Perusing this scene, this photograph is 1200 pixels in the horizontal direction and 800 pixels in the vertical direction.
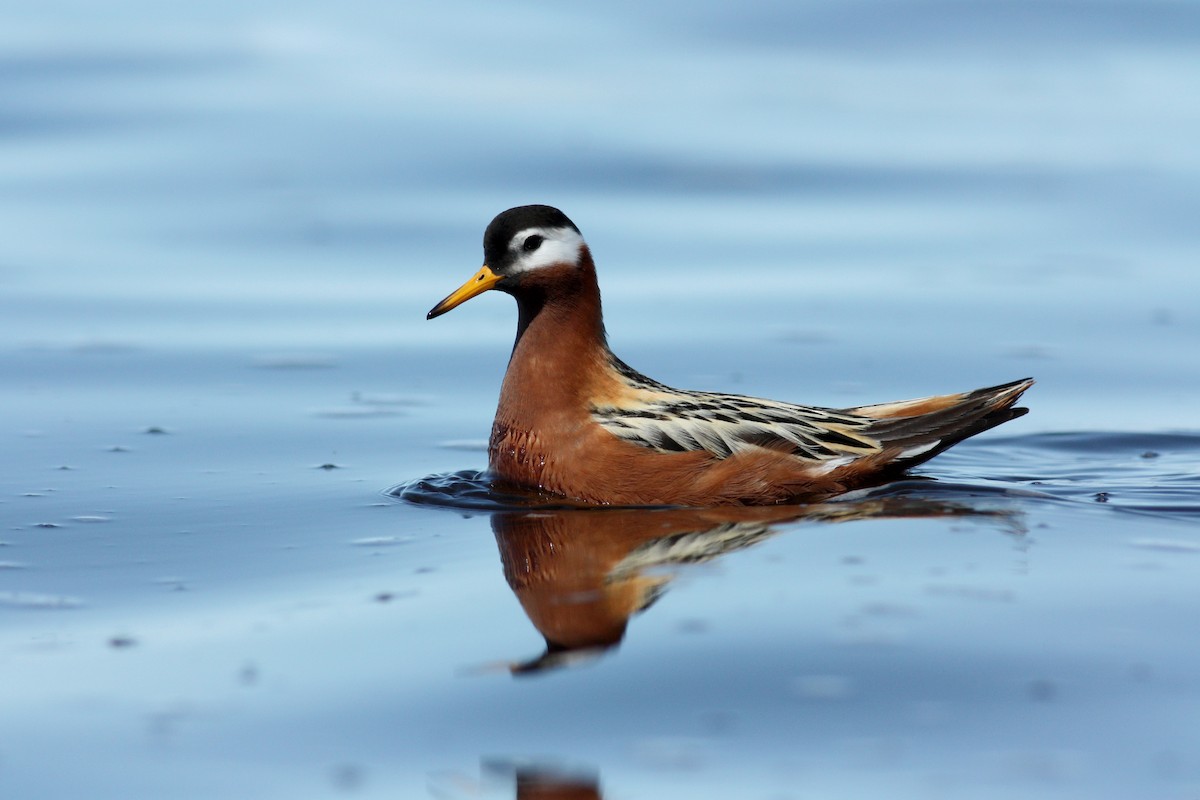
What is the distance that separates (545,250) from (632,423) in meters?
1.04

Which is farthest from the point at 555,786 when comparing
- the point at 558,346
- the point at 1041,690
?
the point at 558,346

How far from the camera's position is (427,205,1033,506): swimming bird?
328 inches

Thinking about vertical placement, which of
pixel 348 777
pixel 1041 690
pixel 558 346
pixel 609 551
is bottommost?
pixel 348 777

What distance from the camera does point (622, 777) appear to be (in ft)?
16.3

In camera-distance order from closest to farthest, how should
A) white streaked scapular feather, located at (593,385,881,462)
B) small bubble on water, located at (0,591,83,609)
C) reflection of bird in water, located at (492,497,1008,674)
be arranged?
reflection of bird in water, located at (492,497,1008,674)
small bubble on water, located at (0,591,83,609)
white streaked scapular feather, located at (593,385,881,462)

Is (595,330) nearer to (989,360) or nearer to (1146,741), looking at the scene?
(989,360)

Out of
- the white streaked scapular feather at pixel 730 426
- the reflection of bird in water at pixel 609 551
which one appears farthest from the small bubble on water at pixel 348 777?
the white streaked scapular feather at pixel 730 426

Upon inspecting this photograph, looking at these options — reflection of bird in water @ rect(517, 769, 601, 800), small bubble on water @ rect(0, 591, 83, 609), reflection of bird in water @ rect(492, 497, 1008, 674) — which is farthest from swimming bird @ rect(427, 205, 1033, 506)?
reflection of bird in water @ rect(517, 769, 601, 800)

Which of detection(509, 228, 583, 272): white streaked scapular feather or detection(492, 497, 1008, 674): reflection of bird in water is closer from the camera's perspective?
detection(492, 497, 1008, 674): reflection of bird in water

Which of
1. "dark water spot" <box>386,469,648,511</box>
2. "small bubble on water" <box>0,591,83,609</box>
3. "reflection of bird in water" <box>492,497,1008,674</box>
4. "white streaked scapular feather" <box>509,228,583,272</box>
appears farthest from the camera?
"white streaked scapular feather" <box>509,228,583,272</box>

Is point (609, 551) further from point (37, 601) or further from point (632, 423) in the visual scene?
point (37, 601)

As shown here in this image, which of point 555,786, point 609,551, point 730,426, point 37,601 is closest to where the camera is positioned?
point 555,786

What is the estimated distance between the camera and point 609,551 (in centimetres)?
724

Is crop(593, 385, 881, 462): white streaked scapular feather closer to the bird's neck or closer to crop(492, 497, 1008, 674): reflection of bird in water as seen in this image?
the bird's neck
